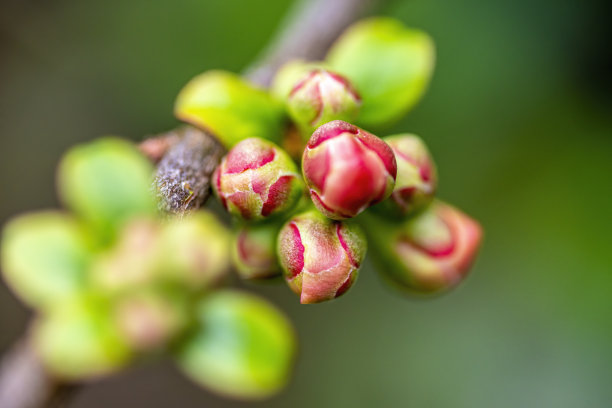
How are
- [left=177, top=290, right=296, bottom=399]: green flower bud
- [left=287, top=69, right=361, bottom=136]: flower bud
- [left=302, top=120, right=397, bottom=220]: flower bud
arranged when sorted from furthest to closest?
[left=177, top=290, right=296, bottom=399]: green flower bud < [left=287, top=69, right=361, bottom=136]: flower bud < [left=302, top=120, right=397, bottom=220]: flower bud

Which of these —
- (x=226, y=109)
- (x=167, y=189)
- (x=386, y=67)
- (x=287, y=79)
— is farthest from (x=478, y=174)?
(x=167, y=189)

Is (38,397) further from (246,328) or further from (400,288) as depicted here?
(400,288)

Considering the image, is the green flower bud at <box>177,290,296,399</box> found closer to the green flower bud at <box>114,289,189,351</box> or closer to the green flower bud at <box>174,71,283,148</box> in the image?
the green flower bud at <box>114,289,189,351</box>

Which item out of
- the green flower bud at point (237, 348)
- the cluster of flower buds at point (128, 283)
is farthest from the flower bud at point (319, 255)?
the green flower bud at point (237, 348)

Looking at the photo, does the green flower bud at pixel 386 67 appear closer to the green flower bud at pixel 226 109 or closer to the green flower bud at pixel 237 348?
the green flower bud at pixel 226 109

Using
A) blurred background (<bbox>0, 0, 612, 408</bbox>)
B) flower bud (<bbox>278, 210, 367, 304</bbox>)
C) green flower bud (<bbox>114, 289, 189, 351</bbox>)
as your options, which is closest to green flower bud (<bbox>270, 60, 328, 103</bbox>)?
flower bud (<bbox>278, 210, 367, 304</bbox>)

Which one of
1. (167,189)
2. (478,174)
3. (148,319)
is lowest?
(478,174)

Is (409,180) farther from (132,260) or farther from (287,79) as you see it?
(132,260)
